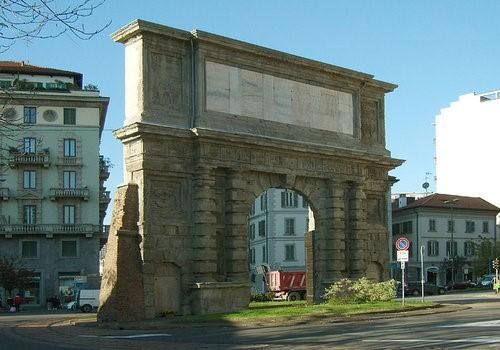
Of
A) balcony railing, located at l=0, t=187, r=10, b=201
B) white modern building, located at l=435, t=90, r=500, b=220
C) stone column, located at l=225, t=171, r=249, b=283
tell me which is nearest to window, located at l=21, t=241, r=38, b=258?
balcony railing, located at l=0, t=187, r=10, b=201

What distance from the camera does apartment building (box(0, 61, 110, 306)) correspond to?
2680 inches

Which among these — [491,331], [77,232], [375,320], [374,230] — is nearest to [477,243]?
[77,232]

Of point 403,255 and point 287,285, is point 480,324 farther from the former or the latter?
point 287,285

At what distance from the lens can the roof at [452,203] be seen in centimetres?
9056

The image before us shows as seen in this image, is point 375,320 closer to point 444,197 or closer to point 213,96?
point 213,96

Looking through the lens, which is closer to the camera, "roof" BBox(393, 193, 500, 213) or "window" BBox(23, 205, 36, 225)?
"window" BBox(23, 205, 36, 225)

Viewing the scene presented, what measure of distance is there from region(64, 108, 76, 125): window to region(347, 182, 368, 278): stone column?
37.4 meters

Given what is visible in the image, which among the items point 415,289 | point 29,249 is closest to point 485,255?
point 415,289

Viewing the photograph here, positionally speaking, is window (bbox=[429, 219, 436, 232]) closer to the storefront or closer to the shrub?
the storefront

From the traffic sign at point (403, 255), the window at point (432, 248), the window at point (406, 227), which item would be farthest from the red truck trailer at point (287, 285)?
the window at point (406, 227)

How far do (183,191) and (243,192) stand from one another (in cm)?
293

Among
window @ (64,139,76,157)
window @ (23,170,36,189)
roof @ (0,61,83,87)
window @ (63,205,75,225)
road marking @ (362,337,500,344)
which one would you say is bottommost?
road marking @ (362,337,500,344)

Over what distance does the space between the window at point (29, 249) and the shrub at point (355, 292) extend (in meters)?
38.7

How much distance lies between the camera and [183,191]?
33625 mm
